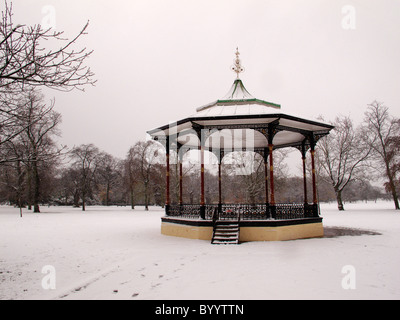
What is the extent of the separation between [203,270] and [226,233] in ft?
13.9

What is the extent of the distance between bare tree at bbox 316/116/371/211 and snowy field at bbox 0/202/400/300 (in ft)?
85.6

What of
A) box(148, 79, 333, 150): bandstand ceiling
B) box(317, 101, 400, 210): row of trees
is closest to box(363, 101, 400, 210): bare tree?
box(317, 101, 400, 210): row of trees

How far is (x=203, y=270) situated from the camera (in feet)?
22.7

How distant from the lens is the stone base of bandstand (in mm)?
11312

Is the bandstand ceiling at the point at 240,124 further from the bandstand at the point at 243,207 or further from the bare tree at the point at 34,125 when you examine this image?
the bare tree at the point at 34,125

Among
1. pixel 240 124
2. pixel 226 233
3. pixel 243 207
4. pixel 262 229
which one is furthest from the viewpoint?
pixel 243 207

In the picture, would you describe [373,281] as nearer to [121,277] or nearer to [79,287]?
[121,277]

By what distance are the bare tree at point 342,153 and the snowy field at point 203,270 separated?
2608cm

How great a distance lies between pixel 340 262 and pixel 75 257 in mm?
7627

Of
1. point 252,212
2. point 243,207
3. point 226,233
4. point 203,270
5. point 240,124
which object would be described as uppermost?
point 240,124

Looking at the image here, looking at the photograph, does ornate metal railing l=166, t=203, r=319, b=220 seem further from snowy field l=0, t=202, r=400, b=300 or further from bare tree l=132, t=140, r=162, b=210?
bare tree l=132, t=140, r=162, b=210

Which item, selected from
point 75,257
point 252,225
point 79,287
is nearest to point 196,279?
point 79,287

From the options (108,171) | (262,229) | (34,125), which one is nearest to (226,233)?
(262,229)

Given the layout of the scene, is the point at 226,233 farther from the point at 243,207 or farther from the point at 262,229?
the point at 243,207
